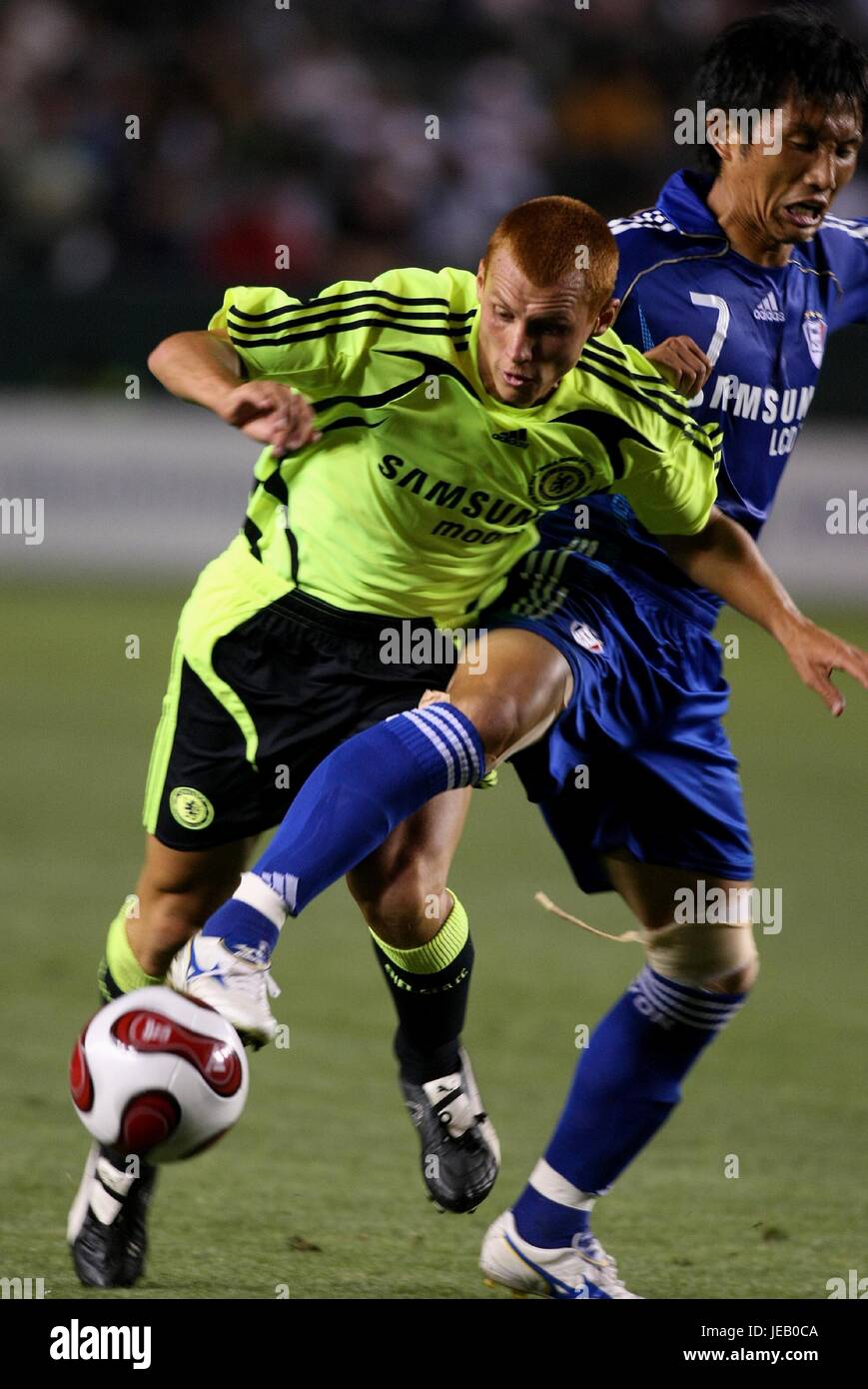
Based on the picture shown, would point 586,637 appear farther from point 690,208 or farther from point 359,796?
point 690,208

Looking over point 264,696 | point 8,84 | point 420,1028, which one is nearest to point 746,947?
point 420,1028

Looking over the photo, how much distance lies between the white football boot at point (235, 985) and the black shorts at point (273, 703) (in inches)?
31.2

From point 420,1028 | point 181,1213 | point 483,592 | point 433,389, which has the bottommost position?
point 181,1213

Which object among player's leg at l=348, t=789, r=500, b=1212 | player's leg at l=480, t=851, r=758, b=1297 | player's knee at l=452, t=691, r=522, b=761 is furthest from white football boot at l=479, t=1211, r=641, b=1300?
player's knee at l=452, t=691, r=522, b=761

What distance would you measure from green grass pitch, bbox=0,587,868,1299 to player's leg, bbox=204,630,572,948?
0.93 metres

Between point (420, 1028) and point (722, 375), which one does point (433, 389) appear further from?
point (420, 1028)

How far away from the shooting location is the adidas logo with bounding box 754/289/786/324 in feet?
12.6

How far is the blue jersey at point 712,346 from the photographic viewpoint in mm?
3742

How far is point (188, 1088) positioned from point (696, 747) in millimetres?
1375

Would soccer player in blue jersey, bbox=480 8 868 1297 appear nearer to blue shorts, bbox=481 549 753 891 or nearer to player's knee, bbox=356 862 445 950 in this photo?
blue shorts, bbox=481 549 753 891

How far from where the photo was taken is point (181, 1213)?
4.03m

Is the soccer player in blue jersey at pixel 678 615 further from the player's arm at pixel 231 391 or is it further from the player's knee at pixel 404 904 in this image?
the player's arm at pixel 231 391

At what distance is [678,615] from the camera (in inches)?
148

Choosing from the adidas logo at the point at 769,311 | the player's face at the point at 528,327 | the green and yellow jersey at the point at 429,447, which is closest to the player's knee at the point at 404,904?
the green and yellow jersey at the point at 429,447
